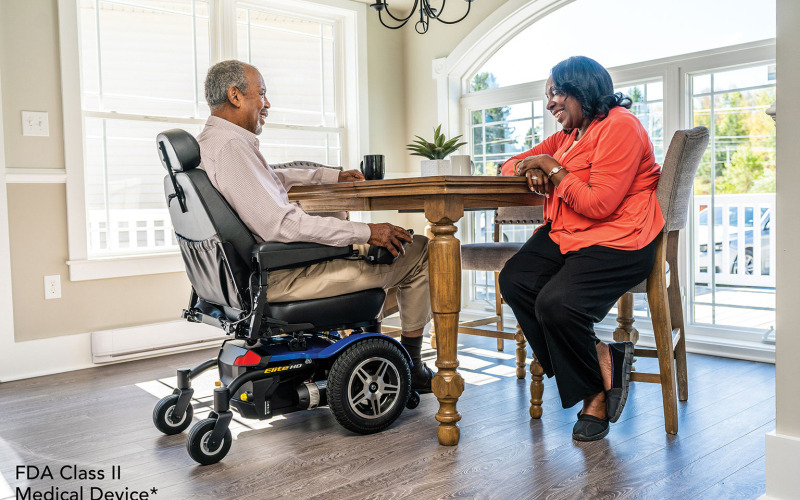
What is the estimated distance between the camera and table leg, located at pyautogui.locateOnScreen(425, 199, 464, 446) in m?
2.18

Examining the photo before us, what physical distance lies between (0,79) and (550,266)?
108 inches

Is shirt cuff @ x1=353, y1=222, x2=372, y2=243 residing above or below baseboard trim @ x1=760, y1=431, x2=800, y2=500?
above

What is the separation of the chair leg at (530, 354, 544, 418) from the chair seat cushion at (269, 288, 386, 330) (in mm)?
605

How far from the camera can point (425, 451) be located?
217 cm

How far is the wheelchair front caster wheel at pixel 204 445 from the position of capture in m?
2.05

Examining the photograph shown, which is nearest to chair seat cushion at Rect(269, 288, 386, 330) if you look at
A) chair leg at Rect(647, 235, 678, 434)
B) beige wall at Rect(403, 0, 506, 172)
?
chair leg at Rect(647, 235, 678, 434)

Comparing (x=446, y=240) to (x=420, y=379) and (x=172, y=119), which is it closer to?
(x=420, y=379)

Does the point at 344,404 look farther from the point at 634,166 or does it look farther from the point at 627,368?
the point at 634,166

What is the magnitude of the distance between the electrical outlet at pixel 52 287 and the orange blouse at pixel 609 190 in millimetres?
2565

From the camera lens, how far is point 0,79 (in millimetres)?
3311

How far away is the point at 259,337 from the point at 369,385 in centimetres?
42

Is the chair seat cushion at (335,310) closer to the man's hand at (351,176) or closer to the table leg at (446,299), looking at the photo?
the table leg at (446,299)

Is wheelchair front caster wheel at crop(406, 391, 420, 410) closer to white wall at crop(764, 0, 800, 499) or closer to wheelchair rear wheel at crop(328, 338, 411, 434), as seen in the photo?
wheelchair rear wheel at crop(328, 338, 411, 434)

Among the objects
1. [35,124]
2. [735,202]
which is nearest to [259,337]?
[35,124]
